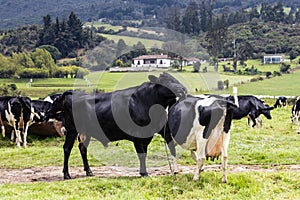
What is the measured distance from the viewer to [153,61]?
45.9 ft

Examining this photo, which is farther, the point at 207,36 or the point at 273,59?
the point at 207,36

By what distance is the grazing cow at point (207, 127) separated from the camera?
31.4 ft

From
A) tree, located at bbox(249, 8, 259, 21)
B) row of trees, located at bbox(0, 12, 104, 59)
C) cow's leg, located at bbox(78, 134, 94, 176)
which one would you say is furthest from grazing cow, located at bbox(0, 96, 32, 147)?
tree, located at bbox(249, 8, 259, 21)

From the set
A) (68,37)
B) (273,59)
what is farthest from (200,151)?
(273,59)

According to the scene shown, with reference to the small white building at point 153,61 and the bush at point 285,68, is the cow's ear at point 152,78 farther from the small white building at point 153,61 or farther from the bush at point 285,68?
the bush at point 285,68

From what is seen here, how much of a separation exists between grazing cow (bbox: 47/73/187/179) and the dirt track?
1.97 ft

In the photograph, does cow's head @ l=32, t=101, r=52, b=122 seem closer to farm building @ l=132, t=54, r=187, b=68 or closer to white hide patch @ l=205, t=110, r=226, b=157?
farm building @ l=132, t=54, r=187, b=68

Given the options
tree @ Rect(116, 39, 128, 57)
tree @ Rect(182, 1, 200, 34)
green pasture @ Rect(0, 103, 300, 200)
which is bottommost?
green pasture @ Rect(0, 103, 300, 200)

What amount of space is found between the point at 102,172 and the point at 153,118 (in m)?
2.26

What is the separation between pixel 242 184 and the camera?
9422mm

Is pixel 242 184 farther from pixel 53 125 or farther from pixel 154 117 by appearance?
pixel 53 125

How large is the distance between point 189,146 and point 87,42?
74346 millimetres

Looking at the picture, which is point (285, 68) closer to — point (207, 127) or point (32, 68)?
point (32, 68)

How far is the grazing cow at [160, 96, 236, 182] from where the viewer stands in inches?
376
